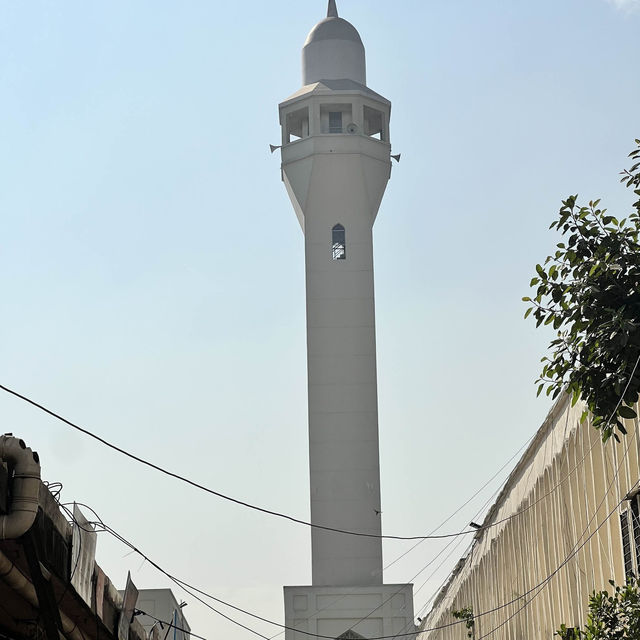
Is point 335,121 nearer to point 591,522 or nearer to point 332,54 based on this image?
point 332,54

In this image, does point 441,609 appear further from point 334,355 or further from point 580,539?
point 580,539

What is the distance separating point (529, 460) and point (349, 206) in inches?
948

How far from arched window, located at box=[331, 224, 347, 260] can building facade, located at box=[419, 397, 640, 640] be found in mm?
18130

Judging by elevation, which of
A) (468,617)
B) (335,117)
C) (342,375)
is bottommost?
(468,617)

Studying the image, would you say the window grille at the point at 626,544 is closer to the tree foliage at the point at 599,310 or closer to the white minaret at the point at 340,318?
the tree foliage at the point at 599,310

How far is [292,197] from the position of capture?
45.5 meters

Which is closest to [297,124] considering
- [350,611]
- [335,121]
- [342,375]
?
[335,121]

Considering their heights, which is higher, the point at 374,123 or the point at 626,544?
the point at 374,123

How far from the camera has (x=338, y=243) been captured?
44.4 metres

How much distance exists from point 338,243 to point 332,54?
25.7ft

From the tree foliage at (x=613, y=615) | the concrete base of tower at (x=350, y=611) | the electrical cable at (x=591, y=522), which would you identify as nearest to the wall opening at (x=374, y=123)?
the concrete base of tower at (x=350, y=611)

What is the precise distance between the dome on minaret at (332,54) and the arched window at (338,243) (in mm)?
6219

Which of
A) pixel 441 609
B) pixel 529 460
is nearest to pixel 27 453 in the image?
pixel 529 460

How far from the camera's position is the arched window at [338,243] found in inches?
1738
